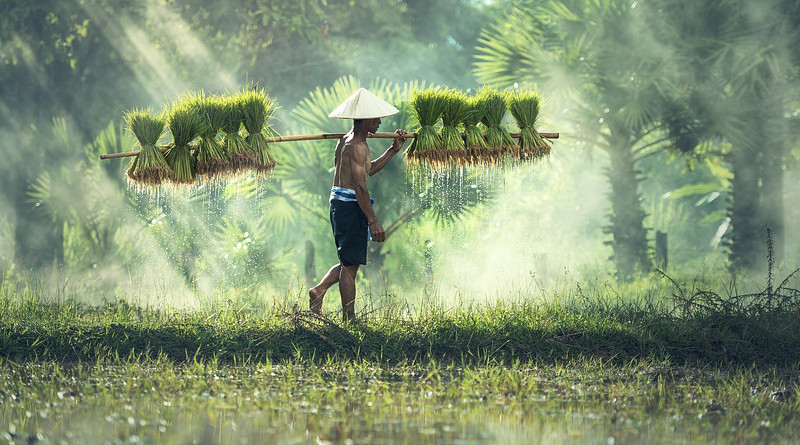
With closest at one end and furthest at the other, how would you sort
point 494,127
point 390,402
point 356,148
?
point 390,402
point 356,148
point 494,127

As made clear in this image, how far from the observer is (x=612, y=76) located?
1766 cm

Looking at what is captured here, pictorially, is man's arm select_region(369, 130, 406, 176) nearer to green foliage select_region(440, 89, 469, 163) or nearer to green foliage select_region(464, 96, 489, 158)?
green foliage select_region(440, 89, 469, 163)

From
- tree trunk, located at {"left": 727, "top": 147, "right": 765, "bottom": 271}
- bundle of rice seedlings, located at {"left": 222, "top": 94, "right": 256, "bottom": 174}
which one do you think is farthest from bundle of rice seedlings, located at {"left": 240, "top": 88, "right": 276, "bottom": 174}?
tree trunk, located at {"left": 727, "top": 147, "right": 765, "bottom": 271}

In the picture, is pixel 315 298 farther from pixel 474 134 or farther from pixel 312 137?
pixel 474 134

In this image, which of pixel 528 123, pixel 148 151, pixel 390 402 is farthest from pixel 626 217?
pixel 390 402

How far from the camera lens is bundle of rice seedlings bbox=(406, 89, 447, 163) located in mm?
9164

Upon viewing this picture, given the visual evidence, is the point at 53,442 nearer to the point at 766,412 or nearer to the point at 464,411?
the point at 464,411

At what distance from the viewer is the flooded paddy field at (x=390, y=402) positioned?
5457 mm

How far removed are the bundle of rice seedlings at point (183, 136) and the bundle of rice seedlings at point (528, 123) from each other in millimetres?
2732

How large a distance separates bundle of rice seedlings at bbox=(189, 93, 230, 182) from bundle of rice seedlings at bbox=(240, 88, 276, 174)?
8.1 inches

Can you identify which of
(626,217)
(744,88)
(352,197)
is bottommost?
(352,197)

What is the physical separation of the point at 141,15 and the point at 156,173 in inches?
476

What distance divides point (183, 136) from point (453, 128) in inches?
90.7

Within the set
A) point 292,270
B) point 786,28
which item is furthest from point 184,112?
point 786,28
